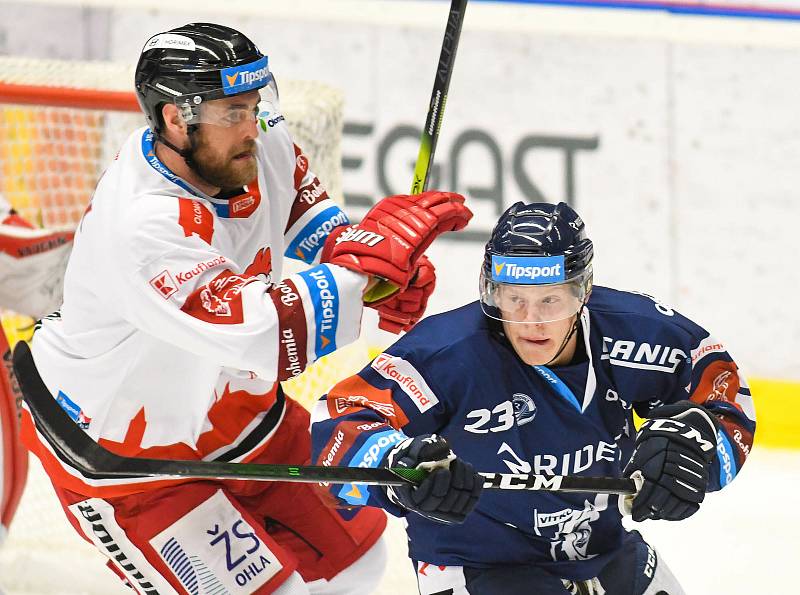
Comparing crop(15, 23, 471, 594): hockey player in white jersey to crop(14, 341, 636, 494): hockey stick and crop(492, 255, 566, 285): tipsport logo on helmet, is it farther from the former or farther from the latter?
crop(492, 255, 566, 285): tipsport logo on helmet

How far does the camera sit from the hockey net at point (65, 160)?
13.2ft

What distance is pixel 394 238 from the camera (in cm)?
259

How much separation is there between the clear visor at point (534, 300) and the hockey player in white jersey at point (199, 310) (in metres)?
0.18

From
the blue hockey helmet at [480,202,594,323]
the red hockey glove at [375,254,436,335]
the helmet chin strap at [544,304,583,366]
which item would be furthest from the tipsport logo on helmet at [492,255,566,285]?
the red hockey glove at [375,254,436,335]

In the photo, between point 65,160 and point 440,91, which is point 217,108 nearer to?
point 440,91

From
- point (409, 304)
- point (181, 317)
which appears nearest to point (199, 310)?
point (181, 317)

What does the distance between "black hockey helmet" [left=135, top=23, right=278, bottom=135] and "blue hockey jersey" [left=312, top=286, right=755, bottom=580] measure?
22.0 inches

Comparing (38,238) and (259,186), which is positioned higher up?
(259,186)

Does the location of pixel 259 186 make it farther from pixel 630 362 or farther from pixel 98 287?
pixel 630 362

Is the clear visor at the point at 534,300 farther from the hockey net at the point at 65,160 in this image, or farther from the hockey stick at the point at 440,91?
the hockey net at the point at 65,160

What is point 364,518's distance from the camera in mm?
3086

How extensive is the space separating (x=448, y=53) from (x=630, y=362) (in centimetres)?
83

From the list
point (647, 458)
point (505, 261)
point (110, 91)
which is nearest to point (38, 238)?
point (110, 91)

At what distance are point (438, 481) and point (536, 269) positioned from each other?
16.8 inches
